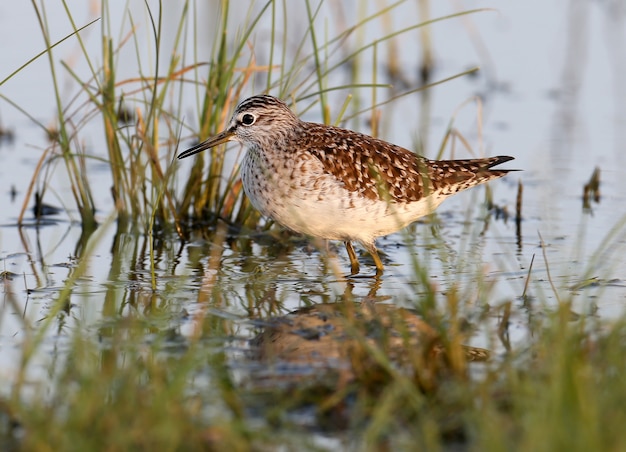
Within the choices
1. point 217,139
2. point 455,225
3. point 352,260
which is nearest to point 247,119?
point 217,139

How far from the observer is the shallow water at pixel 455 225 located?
7457mm

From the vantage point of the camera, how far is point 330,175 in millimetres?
8102

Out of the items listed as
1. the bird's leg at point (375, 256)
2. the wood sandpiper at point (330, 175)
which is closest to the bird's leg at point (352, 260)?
the wood sandpiper at point (330, 175)

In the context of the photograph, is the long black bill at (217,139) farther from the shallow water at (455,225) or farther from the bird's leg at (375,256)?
the bird's leg at (375,256)

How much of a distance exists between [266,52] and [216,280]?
7514 millimetres

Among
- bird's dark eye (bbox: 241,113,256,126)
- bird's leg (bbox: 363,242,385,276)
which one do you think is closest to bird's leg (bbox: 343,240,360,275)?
bird's leg (bbox: 363,242,385,276)

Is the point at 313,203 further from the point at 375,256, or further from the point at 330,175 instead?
the point at 375,256

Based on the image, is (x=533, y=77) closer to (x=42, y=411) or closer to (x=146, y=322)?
(x=146, y=322)

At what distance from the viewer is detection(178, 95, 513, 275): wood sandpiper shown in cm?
802

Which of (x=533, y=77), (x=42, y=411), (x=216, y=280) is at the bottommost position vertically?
(x=42, y=411)

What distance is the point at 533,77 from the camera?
14.8m

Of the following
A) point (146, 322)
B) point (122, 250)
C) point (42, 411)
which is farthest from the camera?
point (122, 250)

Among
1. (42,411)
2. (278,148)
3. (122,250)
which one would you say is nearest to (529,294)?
(278,148)

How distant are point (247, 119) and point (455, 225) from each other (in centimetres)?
257
